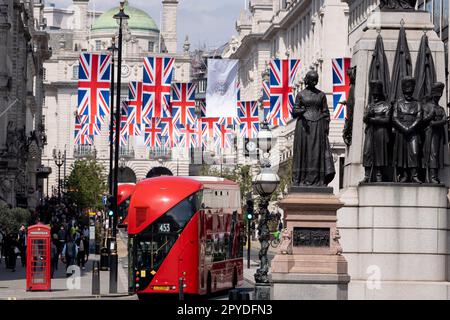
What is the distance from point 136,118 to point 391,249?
135 feet

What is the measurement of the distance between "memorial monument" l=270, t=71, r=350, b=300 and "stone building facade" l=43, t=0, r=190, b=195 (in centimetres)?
15166

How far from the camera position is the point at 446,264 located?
2517 centimetres

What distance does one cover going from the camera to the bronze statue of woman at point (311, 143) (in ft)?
83.0

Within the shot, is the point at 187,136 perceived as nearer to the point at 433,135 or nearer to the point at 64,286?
the point at 64,286

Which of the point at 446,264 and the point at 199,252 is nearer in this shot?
the point at 446,264

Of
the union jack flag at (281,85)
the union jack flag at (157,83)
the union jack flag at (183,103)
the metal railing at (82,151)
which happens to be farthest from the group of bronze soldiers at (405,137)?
the metal railing at (82,151)

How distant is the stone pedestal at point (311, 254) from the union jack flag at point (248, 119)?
145ft

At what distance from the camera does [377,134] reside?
25.5m

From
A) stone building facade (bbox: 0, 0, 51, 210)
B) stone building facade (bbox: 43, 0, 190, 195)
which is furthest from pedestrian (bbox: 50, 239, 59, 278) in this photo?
stone building facade (bbox: 43, 0, 190, 195)

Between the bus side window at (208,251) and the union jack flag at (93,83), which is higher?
the union jack flag at (93,83)

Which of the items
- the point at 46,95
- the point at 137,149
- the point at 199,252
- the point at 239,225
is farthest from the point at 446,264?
the point at 46,95

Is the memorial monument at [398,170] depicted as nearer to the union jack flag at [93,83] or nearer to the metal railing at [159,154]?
the union jack flag at [93,83]
